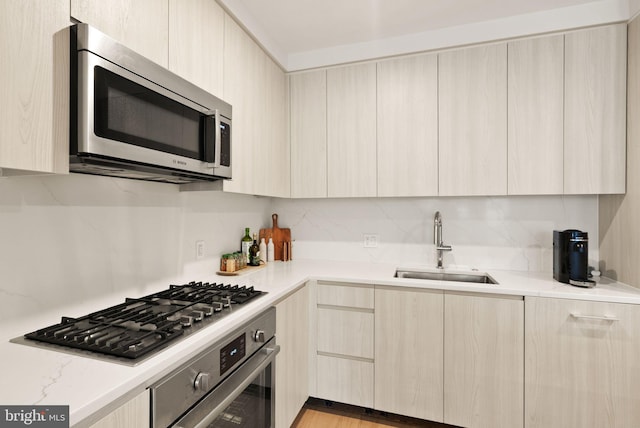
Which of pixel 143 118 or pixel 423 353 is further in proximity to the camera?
pixel 423 353

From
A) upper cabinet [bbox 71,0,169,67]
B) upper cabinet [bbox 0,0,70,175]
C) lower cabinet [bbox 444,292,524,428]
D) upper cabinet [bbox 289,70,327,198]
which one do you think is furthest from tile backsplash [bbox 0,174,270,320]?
lower cabinet [bbox 444,292,524,428]

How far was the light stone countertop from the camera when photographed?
73 centimetres

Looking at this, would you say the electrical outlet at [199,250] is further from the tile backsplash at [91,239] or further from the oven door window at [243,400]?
the oven door window at [243,400]

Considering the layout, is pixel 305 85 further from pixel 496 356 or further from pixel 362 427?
pixel 362 427

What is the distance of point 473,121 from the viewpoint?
213 centimetres

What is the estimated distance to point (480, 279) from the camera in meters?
2.27

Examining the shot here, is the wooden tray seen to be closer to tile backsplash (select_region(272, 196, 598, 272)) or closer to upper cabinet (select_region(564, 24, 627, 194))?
tile backsplash (select_region(272, 196, 598, 272))

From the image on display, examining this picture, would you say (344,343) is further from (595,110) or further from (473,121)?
(595,110)

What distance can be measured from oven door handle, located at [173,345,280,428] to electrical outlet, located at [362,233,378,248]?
4.17 feet

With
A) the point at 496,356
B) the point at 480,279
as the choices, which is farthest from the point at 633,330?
the point at 480,279

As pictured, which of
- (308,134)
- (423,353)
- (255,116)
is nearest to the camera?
(423,353)

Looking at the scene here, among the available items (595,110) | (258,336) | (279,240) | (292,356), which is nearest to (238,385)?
(258,336)

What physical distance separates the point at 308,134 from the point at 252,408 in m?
1.85

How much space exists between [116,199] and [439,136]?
194cm
